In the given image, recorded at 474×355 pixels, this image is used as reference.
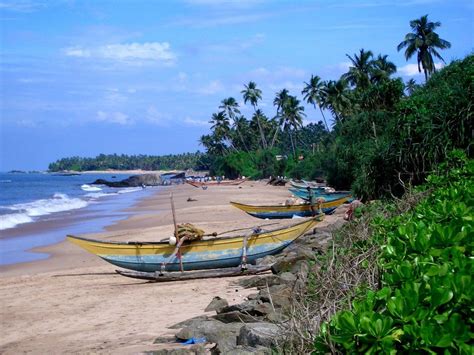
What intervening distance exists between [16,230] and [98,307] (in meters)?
17.0

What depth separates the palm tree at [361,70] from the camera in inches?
1870

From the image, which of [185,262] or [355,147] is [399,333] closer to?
[185,262]

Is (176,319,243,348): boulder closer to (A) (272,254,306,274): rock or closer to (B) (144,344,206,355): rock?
(B) (144,344,206,355): rock

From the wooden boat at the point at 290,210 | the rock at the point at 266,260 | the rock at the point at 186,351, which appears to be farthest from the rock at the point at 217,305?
the wooden boat at the point at 290,210

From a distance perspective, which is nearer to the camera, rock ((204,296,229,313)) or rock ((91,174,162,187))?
rock ((204,296,229,313))

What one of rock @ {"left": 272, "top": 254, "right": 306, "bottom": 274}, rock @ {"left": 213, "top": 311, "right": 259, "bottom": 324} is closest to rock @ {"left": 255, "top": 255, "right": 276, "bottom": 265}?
rock @ {"left": 272, "top": 254, "right": 306, "bottom": 274}

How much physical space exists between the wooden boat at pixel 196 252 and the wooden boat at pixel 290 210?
11146 millimetres

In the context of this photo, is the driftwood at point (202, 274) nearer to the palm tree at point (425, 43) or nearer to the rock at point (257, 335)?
the rock at point (257, 335)

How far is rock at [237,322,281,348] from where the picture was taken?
5117 millimetres

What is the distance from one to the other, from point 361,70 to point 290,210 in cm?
Answer: 2719

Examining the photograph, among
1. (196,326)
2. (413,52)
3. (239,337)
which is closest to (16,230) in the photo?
(196,326)

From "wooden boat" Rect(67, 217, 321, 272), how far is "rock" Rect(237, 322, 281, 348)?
7172 mm

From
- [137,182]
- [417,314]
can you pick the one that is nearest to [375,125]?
[417,314]

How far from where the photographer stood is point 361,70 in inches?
1919
